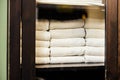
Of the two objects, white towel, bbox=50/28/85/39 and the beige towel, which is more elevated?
white towel, bbox=50/28/85/39

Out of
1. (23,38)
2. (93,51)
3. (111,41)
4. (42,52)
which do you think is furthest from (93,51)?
(23,38)

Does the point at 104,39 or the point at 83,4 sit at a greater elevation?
the point at 83,4

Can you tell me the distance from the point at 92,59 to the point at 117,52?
5.1 inches

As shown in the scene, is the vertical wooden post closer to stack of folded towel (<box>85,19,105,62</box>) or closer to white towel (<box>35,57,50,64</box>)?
stack of folded towel (<box>85,19,105,62</box>)

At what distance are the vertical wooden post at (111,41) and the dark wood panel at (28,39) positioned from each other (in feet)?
1.20

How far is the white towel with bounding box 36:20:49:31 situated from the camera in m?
0.98

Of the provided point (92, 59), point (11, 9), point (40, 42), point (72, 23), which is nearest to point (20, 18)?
point (11, 9)

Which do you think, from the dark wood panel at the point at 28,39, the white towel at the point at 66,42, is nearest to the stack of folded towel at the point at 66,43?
A: the white towel at the point at 66,42

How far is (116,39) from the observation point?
1036 mm

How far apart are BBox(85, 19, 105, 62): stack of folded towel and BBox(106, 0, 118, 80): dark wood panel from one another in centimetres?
3

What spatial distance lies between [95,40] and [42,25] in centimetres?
29

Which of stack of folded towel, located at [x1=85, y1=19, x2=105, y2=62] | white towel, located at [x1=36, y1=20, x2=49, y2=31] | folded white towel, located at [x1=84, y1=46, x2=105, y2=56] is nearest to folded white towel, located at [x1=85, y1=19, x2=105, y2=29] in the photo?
stack of folded towel, located at [x1=85, y1=19, x2=105, y2=62]

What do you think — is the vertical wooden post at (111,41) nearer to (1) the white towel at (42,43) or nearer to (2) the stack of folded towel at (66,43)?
(2) the stack of folded towel at (66,43)

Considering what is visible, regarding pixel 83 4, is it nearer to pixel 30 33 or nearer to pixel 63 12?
pixel 63 12
